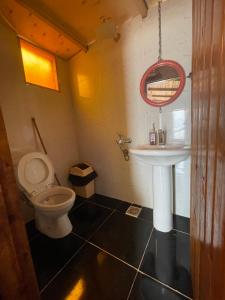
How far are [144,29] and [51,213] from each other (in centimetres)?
190

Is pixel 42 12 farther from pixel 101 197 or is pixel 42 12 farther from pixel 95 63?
pixel 101 197

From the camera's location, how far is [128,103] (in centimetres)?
168

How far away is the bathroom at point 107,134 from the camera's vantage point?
1106 millimetres

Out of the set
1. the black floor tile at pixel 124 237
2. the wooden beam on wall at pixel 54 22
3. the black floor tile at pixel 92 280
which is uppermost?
the wooden beam on wall at pixel 54 22

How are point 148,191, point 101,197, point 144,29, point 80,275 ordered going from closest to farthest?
point 80,275
point 144,29
point 148,191
point 101,197

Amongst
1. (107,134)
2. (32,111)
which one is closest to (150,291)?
(107,134)

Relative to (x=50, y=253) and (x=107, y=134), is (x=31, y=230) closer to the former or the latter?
(x=50, y=253)

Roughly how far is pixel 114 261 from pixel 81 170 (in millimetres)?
1138

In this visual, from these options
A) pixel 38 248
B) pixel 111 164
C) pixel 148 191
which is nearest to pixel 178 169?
pixel 148 191

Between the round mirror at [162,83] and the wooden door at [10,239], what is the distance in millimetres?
1335

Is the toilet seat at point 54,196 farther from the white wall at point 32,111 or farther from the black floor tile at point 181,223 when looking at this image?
the black floor tile at point 181,223

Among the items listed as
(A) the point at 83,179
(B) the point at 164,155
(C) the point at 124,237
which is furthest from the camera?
(A) the point at 83,179

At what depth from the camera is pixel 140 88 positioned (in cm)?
156

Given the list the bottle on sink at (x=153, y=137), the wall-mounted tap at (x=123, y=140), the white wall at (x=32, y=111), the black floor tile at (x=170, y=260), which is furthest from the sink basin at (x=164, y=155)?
the white wall at (x=32, y=111)
